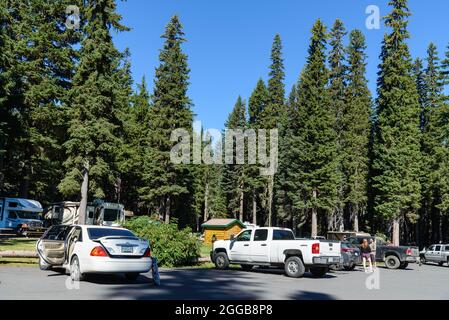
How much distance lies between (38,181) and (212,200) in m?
44.5

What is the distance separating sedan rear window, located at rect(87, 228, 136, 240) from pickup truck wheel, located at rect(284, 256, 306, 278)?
23.3 feet

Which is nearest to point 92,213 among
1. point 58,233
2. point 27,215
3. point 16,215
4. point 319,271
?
point 27,215

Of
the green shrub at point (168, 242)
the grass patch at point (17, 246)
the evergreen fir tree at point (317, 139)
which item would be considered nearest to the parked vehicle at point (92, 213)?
the grass patch at point (17, 246)

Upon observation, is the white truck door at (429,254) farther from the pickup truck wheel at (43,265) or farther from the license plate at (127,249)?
the pickup truck wheel at (43,265)

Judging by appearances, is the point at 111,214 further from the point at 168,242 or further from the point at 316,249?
the point at 316,249

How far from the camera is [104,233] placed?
40.7ft

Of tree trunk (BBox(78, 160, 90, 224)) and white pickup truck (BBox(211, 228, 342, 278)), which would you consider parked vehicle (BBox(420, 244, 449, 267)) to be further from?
tree trunk (BBox(78, 160, 90, 224))

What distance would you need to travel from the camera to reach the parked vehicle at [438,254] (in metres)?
34.0

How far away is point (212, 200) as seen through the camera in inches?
3551

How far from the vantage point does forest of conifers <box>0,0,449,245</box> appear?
32375 millimetres

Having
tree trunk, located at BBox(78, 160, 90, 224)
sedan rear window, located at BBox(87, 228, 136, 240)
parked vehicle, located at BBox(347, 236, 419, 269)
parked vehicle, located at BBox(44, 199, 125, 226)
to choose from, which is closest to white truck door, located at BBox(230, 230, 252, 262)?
sedan rear window, located at BBox(87, 228, 136, 240)

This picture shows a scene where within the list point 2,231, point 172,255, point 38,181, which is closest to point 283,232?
point 172,255

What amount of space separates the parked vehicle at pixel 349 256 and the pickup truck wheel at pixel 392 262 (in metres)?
3.50

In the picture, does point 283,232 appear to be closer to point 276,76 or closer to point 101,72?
point 101,72
